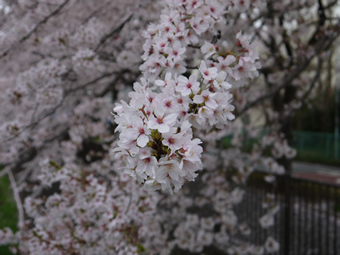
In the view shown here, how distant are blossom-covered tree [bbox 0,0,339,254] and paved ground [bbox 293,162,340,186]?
19.1 ft

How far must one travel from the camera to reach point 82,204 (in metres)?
2.74

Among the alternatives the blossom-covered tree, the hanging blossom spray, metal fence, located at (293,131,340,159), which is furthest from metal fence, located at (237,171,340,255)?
metal fence, located at (293,131,340,159)

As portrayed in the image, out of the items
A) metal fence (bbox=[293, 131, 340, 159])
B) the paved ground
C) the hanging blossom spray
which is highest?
metal fence (bbox=[293, 131, 340, 159])

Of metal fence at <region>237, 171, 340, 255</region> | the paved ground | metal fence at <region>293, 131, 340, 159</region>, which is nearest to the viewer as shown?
metal fence at <region>237, 171, 340, 255</region>

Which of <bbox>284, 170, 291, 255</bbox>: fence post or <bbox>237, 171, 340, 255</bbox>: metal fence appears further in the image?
<bbox>284, 170, 291, 255</bbox>: fence post

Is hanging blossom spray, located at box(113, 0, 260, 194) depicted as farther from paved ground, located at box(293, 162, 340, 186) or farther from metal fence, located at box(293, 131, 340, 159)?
metal fence, located at box(293, 131, 340, 159)

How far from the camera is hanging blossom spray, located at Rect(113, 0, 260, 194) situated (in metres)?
1.09

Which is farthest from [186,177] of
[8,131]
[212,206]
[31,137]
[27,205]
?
[212,206]

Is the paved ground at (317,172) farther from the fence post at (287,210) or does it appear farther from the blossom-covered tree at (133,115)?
the fence post at (287,210)

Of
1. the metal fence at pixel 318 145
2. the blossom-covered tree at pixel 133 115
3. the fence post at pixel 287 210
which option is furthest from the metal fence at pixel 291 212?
the metal fence at pixel 318 145

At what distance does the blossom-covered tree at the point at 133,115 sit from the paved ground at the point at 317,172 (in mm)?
5826

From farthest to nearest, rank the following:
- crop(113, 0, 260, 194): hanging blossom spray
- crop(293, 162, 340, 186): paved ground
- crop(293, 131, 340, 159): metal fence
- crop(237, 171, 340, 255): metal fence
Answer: crop(293, 131, 340, 159): metal fence
crop(293, 162, 340, 186): paved ground
crop(237, 171, 340, 255): metal fence
crop(113, 0, 260, 194): hanging blossom spray

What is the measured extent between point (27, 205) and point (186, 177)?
8.70 ft

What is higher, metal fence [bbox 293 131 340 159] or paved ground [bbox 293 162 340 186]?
metal fence [bbox 293 131 340 159]
